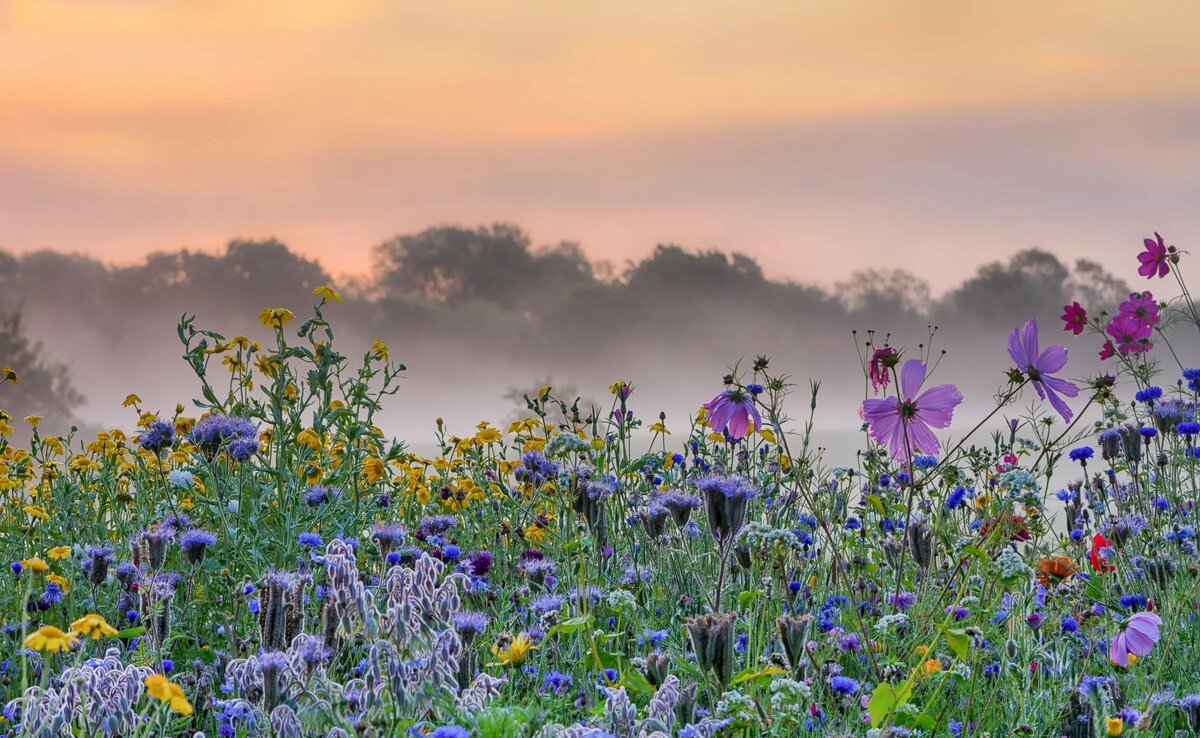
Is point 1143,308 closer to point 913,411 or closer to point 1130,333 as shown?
point 1130,333

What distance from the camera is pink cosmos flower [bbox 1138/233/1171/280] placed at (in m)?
6.91

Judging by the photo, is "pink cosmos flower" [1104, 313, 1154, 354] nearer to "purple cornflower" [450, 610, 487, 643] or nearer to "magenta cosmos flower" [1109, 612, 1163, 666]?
"magenta cosmos flower" [1109, 612, 1163, 666]

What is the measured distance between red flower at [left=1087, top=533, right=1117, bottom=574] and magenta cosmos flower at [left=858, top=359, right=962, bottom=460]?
3408mm

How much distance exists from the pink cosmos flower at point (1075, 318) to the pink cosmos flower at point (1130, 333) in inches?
17.8

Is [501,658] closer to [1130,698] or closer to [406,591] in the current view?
[406,591]

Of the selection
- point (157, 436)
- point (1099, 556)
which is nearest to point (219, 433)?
point (157, 436)

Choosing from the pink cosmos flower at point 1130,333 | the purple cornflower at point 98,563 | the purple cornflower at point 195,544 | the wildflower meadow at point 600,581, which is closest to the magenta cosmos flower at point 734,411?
the wildflower meadow at point 600,581

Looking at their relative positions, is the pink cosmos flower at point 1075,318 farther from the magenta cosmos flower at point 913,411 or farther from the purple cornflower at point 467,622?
the purple cornflower at point 467,622

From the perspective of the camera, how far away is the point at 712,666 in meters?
2.94

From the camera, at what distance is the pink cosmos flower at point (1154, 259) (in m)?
6.91

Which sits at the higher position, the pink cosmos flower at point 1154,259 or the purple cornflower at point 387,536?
the pink cosmos flower at point 1154,259

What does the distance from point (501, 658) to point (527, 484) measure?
142 inches

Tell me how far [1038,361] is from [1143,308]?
3.25 metres

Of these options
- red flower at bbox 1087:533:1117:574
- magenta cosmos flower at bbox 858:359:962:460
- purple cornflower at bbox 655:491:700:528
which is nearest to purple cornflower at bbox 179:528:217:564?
purple cornflower at bbox 655:491:700:528
